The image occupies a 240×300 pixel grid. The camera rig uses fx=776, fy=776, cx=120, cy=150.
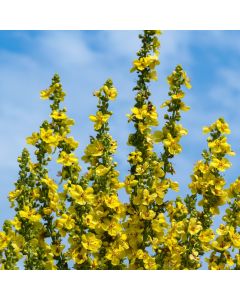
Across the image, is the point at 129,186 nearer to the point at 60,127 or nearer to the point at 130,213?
the point at 130,213

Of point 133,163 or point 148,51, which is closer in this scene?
point 133,163

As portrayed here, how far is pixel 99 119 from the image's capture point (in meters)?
11.5

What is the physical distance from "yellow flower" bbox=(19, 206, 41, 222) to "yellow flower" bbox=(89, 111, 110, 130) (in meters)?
1.54

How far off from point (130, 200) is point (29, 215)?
150 cm

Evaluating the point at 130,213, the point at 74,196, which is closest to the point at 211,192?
the point at 130,213

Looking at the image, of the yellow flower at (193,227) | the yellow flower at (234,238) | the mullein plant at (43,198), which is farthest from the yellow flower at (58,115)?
the yellow flower at (234,238)

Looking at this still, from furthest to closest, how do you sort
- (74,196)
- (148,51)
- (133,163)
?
(148,51), (133,163), (74,196)

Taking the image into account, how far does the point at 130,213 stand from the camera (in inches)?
444

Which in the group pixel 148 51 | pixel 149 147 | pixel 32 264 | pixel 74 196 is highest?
pixel 148 51

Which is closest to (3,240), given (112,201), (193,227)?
(112,201)

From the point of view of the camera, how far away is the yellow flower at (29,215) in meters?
11.3

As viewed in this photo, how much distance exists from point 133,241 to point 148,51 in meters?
3.07

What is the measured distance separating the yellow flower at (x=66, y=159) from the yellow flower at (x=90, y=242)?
1397 millimetres

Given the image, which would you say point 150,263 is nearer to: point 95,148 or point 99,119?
point 95,148
